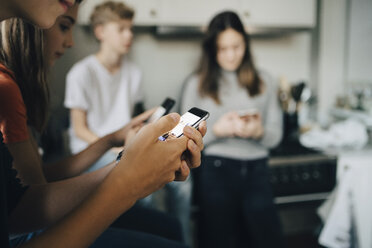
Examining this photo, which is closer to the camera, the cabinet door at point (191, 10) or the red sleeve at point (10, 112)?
the red sleeve at point (10, 112)

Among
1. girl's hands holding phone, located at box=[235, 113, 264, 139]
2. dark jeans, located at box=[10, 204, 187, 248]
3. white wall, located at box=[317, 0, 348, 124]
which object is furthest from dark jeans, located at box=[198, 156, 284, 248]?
white wall, located at box=[317, 0, 348, 124]

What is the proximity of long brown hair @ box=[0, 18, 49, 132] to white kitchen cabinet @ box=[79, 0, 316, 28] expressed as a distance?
0.73m

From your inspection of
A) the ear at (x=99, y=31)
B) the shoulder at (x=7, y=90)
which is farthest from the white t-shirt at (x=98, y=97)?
the shoulder at (x=7, y=90)

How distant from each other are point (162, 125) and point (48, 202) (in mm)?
239

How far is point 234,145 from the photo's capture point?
112 cm

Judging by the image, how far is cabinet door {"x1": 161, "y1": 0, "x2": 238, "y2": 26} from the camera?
51.2 inches

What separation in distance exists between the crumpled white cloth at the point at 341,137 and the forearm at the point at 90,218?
1.17 metres

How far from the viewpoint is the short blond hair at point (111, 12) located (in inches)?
46.0

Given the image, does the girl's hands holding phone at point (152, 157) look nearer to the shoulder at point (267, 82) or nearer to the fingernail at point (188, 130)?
the fingernail at point (188, 130)

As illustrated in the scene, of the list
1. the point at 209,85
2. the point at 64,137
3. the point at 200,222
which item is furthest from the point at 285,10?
the point at 64,137

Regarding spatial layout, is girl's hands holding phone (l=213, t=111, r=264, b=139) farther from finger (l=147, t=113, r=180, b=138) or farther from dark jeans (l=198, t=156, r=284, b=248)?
finger (l=147, t=113, r=180, b=138)

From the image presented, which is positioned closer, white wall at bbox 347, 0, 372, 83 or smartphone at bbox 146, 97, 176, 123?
smartphone at bbox 146, 97, 176, 123

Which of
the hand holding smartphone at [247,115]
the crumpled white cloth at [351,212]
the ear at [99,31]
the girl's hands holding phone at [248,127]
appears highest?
the ear at [99,31]

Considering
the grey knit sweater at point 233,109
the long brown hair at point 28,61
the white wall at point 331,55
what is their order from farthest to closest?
the white wall at point 331,55
the grey knit sweater at point 233,109
the long brown hair at point 28,61
